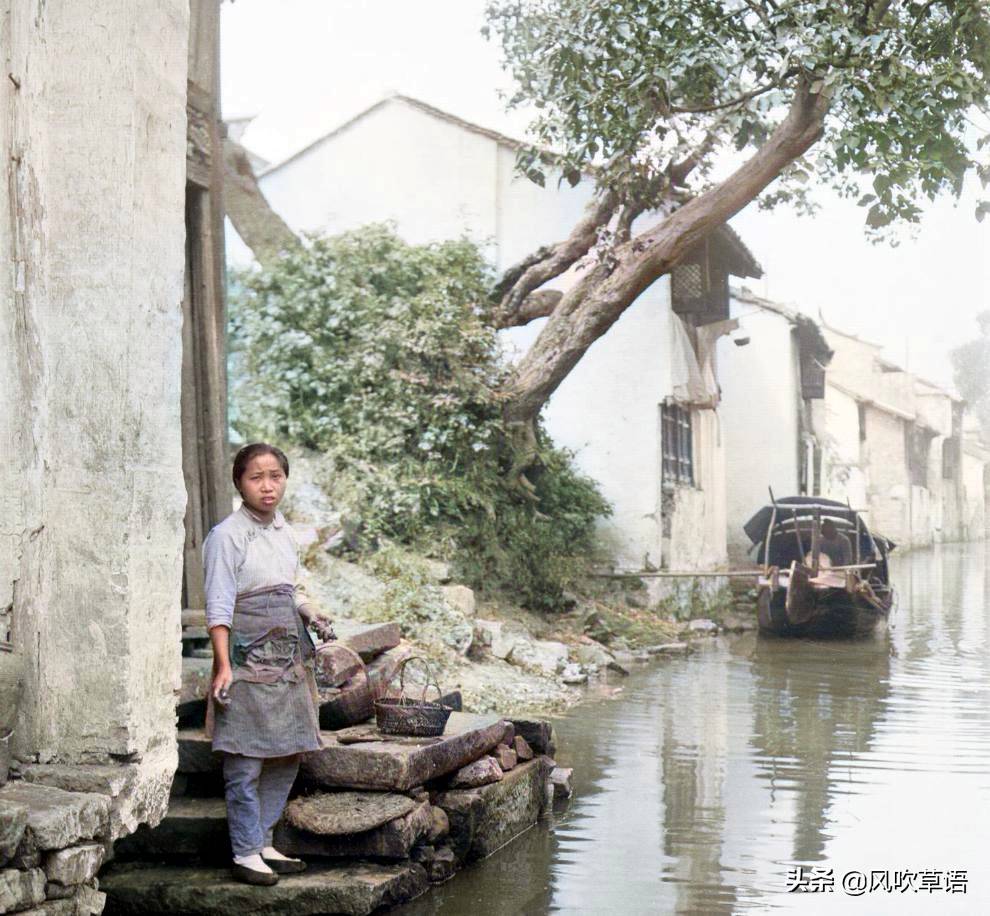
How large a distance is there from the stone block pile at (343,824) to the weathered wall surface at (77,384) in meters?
0.62

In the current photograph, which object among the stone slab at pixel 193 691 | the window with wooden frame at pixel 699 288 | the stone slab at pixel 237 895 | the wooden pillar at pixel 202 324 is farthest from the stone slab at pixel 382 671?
the window with wooden frame at pixel 699 288

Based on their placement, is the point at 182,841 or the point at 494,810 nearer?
the point at 182,841

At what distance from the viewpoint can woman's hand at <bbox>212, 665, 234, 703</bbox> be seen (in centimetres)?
406

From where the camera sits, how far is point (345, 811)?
14.6 feet

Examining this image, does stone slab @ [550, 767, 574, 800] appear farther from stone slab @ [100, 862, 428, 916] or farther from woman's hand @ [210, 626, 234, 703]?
woman's hand @ [210, 626, 234, 703]

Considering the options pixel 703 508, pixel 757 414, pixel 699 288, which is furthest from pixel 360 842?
pixel 757 414

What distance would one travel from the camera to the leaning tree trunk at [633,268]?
1073 cm

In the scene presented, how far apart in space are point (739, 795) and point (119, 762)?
11.2ft

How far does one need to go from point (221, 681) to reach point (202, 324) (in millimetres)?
2050

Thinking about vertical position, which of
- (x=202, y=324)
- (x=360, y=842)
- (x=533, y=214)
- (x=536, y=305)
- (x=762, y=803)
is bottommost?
(x=762, y=803)

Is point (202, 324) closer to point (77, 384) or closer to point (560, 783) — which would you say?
point (77, 384)

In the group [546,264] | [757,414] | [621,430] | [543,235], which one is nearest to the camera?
[546,264]

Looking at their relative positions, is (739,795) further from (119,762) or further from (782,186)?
(782,186)

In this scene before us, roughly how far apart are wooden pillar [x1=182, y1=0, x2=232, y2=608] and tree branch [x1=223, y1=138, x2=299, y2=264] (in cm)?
770
